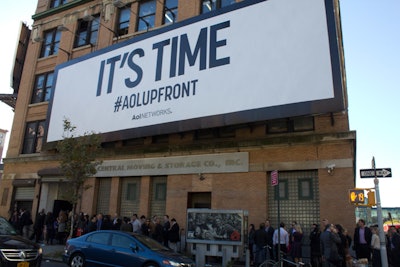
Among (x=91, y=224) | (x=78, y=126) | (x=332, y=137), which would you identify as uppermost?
(x=78, y=126)

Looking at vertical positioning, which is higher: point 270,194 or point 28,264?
point 270,194

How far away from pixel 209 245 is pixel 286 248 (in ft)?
9.61

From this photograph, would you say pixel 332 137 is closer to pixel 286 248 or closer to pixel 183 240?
pixel 286 248

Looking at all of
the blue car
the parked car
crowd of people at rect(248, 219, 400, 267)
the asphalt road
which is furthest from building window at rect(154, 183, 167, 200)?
the parked car

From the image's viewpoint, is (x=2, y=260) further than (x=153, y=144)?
No

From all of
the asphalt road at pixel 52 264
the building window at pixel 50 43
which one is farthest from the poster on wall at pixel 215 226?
the building window at pixel 50 43

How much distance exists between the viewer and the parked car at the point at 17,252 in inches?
339

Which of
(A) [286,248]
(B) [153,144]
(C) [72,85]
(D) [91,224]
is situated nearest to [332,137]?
(A) [286,248]

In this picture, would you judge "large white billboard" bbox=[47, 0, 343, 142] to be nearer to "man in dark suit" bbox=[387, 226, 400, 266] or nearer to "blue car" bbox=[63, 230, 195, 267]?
"man in dark suit" bbox=[387, 226, 400, 266]

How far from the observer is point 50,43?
28953mm

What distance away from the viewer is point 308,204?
15.3 metres

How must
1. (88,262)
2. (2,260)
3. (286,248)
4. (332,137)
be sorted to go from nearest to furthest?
A: (2,260), (88,262), (286,248), (332,137)

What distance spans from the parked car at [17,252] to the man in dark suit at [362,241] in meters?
10.6

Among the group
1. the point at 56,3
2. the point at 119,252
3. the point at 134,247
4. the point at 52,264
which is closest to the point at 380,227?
the point at 134,247
